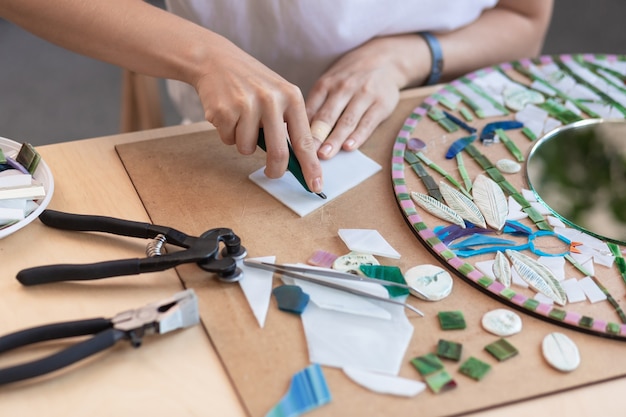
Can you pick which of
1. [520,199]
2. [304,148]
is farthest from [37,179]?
[520,199]

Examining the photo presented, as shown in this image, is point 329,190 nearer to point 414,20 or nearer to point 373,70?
point 373,70

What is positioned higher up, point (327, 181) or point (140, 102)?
point (327, 181)

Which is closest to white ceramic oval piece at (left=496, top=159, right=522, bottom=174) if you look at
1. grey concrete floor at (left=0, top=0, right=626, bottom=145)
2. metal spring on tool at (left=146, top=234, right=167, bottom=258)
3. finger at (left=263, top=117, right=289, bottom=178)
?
finger at (left=263, top=117, right=289, bottom=178)

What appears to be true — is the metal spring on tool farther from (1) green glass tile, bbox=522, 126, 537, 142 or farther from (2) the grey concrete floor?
(2) the grey concrete floor

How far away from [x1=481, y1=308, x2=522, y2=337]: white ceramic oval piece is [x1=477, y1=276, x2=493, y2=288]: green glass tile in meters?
0.02

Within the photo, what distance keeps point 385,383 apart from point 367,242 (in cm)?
16

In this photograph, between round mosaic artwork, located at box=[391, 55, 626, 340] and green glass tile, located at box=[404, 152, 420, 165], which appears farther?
green glass tile, located at box=[404, 152, 420, 165]

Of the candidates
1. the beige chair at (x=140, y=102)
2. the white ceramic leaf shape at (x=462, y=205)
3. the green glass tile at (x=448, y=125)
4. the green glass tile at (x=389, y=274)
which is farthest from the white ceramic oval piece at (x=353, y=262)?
the beige chair at (x=140, y=102)

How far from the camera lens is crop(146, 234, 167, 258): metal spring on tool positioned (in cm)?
60

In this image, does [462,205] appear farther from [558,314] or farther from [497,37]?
[497,37]

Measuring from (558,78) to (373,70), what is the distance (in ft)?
0.77

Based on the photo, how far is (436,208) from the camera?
26.2 inches

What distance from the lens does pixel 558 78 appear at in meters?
0.89

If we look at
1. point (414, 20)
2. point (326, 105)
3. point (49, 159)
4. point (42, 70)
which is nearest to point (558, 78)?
point (414, 20)
